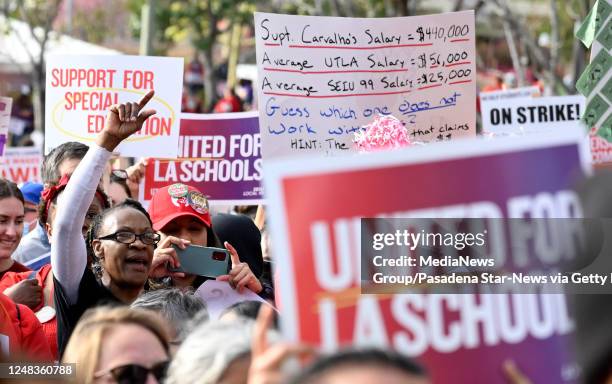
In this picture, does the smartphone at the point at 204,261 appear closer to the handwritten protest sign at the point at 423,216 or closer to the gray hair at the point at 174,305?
the gray hair at the point at 174,305

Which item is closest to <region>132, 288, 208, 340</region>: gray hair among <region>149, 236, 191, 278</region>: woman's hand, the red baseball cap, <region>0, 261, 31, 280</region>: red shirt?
<region>149, 236, 191, 278</region>: woman's hand

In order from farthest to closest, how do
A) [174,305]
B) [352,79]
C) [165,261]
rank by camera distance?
[352,79]
[165,261]
[174,305]

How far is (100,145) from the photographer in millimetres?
4492

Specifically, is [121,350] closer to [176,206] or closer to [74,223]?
[74,223]

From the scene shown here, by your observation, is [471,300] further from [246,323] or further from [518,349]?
[246,323]

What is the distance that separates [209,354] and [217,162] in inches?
189

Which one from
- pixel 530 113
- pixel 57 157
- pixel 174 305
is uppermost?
pixel 530 113

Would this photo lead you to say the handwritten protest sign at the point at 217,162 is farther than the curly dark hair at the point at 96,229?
Yes

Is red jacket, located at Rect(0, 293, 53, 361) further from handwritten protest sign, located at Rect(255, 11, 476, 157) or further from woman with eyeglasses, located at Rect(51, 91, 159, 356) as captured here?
handwritten protest sign, located at Rect(255, 11, 476, 157)

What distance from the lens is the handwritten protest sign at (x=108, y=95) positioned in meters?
7.34

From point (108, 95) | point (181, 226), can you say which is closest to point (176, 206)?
point (181, 226)

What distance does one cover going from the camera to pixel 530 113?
9.49m

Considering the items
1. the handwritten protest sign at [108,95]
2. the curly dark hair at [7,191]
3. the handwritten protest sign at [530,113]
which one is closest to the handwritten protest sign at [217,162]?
the handwritten protest sign at [108,95]

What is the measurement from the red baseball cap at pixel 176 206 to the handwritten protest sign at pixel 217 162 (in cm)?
204
